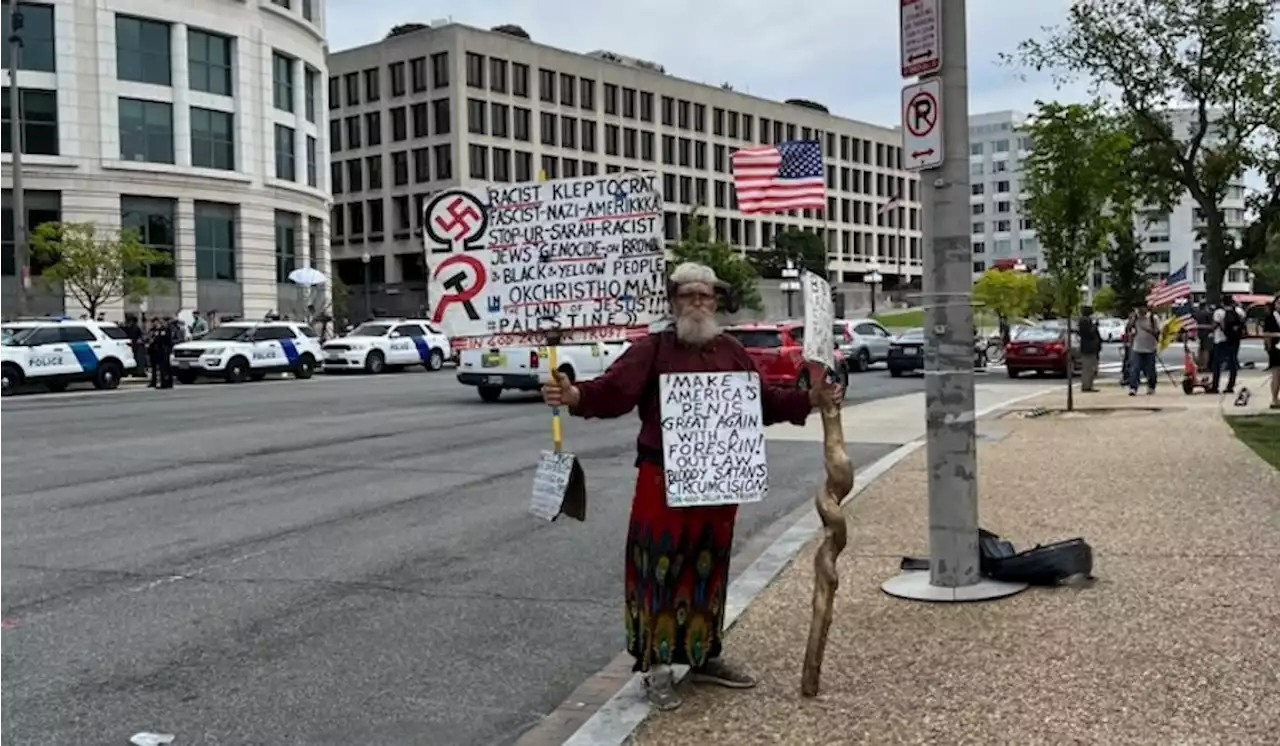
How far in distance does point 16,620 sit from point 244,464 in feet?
22.8

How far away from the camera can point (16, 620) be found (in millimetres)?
→ 6727

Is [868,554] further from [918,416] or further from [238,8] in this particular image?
[238,8]

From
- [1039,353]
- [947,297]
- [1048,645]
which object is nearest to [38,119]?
[1039,353]

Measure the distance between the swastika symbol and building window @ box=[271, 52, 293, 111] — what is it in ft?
170

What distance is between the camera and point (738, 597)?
6.90 metres

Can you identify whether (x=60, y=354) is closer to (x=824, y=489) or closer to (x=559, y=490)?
(x=559, y=490)

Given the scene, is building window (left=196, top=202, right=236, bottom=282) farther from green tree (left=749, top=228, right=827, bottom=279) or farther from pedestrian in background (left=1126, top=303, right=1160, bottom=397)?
green tree (left=749, top=228, right=827, bottom=279)

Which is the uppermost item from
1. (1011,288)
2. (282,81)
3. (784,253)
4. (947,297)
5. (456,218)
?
(282,81)

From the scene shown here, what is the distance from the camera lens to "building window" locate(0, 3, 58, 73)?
46.6 metres

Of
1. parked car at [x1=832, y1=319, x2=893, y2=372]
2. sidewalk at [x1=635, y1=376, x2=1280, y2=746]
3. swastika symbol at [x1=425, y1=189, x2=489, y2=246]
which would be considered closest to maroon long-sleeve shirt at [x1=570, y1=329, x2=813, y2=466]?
sidewalk at [x1=635, y1=376, x2=1280, y2=746]

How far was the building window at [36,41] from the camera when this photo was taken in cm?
4656

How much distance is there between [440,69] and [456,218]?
76.7 metres

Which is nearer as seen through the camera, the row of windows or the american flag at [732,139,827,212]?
the american flag at [732,139,827,212]

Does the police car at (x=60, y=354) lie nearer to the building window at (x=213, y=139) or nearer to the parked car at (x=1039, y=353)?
the parked car at (x=1039, y=353)
